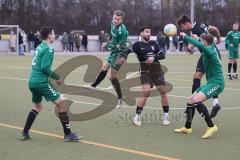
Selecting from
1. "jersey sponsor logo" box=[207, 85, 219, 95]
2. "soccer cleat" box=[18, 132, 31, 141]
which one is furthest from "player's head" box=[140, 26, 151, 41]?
"soccer cleat" box=[18, 132, 31, 141]

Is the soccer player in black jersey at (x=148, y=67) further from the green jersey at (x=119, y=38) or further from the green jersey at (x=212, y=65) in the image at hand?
the green jersey at (x=119, y=38)

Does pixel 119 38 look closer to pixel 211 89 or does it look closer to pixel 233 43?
pixel 211 89

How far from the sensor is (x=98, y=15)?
222 ft

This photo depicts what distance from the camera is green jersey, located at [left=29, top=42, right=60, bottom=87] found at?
8.55 m

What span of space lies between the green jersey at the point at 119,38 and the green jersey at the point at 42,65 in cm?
418

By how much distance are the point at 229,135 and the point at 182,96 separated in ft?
18.0

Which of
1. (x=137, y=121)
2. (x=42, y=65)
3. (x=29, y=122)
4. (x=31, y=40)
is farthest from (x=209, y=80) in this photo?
(x=31, y=40)

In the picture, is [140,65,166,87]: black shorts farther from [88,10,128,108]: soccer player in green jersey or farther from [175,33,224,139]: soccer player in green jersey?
[88,10,128,108]: soccer player in green jersey

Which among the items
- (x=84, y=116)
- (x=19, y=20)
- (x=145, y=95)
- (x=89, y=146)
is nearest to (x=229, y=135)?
(x=145, y=95)

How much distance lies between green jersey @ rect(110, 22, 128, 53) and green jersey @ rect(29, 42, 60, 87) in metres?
4.18

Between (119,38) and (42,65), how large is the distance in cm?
449

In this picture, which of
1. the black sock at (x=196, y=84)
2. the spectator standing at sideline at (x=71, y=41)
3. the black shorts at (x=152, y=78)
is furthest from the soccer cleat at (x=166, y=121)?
the spectator standing at sideline at (x=71, y=41)

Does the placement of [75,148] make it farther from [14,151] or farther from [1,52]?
[1,52]

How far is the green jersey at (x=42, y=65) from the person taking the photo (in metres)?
8.55
